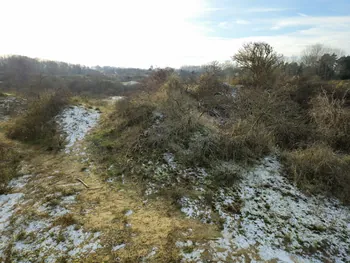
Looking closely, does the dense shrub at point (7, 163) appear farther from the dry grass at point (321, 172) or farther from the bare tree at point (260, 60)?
the bare tree at point (260, 60)

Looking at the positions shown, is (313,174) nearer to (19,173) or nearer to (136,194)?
(136,194)

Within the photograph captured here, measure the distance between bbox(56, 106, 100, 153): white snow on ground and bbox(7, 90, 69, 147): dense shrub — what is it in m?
0.34

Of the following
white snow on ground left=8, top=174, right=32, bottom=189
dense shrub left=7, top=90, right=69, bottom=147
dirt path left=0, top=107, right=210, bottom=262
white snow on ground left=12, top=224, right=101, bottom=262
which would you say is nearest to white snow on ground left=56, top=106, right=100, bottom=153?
dense shrub left=7, top=90, right=69, bottom=147

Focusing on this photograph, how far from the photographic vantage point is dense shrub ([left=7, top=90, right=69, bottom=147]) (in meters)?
8.07

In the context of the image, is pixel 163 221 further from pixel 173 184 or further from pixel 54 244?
pixel 54 244

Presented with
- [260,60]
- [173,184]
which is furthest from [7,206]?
[260,60]

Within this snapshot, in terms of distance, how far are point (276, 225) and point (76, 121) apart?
8.58m

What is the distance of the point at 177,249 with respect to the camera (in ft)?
11.3

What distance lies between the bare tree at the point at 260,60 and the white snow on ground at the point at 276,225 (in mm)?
11377

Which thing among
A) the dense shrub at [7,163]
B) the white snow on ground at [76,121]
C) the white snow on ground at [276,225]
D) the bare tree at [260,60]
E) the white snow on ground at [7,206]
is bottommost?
the white snow on ground at [276,225]

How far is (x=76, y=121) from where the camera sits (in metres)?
9.43

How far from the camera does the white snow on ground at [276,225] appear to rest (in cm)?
355

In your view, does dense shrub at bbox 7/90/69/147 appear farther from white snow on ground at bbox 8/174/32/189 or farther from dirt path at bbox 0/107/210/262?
dirt path at bbox 0/107/210/262

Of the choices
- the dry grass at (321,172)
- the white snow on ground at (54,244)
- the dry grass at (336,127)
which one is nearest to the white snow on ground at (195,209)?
the white snow on ground at (54,244)
